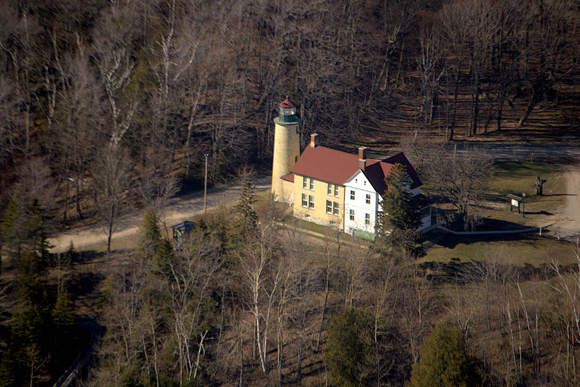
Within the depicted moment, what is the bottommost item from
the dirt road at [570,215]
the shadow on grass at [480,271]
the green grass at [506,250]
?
the shadow on grass at [480,271]

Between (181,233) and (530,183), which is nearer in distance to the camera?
(181,233)

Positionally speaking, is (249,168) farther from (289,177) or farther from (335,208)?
(335,208)

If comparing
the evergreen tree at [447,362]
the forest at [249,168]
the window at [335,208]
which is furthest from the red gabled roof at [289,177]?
the evergreen tree at [447,362]

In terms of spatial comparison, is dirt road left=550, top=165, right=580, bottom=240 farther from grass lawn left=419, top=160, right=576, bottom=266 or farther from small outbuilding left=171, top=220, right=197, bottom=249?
small outbuilding left=171, top=220, right=197, bottom=249

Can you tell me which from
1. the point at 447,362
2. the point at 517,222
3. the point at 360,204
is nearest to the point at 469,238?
the point at 517,222

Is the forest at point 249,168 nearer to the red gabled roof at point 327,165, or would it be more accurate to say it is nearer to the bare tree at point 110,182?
the bare tree at point 110,182

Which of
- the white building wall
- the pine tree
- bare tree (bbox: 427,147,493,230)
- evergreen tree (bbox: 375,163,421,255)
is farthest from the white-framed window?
bare tree (bbox: 427,147,493,230)
